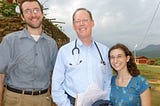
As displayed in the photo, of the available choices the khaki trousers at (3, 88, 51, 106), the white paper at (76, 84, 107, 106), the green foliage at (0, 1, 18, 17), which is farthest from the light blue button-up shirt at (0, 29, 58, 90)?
the green foliage at (0, 1, 18, 17)

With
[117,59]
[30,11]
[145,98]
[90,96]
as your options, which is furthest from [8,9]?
[145,98]

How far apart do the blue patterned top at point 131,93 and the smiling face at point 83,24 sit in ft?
2.47

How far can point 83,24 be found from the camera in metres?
4.06

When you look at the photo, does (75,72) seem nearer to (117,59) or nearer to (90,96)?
(90,96)

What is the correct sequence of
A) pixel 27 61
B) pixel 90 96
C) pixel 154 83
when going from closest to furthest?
1. pixel 90 96
2. pixel 27 61
3. pixel 154 83

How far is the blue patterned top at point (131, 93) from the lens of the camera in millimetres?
4062

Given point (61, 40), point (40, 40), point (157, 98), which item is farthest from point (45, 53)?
point (157, 98)

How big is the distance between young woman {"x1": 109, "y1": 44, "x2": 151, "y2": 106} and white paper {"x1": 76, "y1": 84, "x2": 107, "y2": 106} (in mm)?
196

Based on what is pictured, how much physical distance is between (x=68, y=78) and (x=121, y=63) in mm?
650

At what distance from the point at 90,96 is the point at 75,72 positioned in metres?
0.33

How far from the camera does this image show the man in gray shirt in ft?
14.3

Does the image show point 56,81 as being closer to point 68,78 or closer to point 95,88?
point 68,78

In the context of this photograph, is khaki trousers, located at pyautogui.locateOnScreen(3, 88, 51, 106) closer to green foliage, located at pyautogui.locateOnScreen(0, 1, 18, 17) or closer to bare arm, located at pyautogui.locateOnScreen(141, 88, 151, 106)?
bare arm, located at pyautogui.locateOnScreen(141, 88, 151, 106)

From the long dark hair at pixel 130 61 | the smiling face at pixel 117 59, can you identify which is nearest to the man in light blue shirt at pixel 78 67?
the smiling face at pixel 117 59
